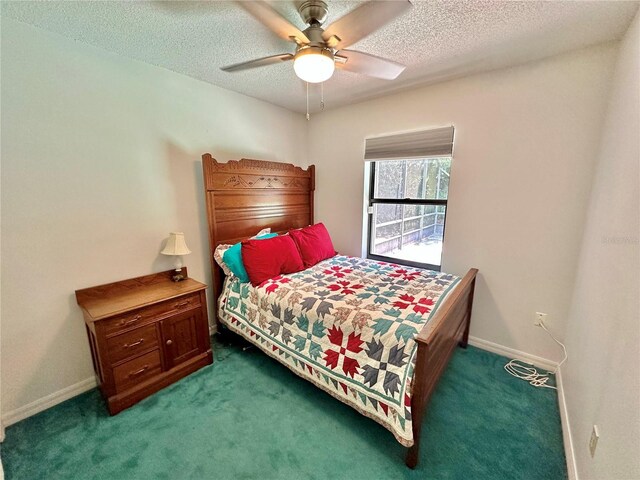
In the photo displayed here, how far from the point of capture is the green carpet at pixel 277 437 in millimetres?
1331

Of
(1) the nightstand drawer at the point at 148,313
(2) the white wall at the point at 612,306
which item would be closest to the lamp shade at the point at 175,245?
(1) the nightstand drawer at the point at 148,313

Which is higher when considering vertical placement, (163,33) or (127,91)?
(163,33)

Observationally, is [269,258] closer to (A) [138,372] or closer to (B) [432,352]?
(A) [138,372]

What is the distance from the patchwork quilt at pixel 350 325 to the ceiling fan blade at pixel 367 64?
1.47 meters

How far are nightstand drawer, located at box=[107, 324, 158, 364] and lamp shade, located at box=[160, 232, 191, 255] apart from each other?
57 cm

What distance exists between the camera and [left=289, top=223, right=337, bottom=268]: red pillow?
2.58 m

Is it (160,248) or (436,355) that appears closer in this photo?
(436,355)

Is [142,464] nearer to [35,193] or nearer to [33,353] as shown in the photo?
[33,353]

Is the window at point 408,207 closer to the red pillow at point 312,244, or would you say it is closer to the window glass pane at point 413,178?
the window glass pane at point 413,178

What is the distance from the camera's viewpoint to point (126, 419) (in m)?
1.62

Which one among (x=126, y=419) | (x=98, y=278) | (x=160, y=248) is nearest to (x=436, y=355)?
(x=126, y=419)

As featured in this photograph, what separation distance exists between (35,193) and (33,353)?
39.9 inches

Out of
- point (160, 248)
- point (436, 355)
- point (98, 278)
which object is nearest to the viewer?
point (436, 355)

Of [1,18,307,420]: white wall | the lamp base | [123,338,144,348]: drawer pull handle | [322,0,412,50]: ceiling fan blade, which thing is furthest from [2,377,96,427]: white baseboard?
[322,0,412,50]: ceiling fan blade
